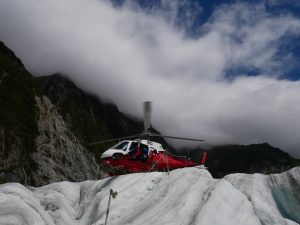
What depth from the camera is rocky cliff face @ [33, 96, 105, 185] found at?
11850 centimetres

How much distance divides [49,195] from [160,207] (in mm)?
6252

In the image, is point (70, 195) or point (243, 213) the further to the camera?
point (70, 195)

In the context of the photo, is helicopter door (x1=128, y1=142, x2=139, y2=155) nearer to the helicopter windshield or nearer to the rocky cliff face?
the helicopter windshield

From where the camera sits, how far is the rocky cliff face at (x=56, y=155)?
389 feet

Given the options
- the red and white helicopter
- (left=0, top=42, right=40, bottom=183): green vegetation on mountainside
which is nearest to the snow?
the red and white helicopter

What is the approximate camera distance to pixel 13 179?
4028 inches

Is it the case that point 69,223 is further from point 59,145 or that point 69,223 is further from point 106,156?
point 59,145

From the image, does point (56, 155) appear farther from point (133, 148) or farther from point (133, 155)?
point (133, 155)

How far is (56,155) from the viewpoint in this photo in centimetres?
12638

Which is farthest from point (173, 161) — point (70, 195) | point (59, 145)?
point (59, 145)

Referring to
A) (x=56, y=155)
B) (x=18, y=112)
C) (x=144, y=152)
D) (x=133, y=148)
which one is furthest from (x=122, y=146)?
(x=18, y=112)

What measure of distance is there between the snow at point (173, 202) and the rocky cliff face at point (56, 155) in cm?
9582

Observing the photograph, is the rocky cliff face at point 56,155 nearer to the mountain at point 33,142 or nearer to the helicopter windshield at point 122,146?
the mountain at point 33,142

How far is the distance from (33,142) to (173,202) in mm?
114215
